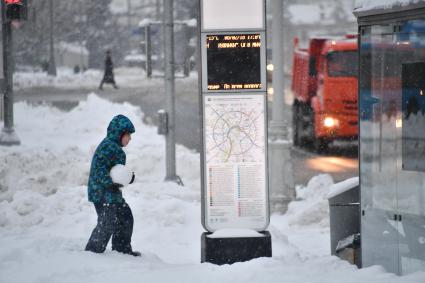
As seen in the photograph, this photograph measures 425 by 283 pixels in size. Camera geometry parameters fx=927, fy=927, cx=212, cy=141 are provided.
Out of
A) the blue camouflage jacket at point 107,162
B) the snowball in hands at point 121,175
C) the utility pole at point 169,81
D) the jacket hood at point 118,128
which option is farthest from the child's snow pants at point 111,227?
the utility pole at point 169,81

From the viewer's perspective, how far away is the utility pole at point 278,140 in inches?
534

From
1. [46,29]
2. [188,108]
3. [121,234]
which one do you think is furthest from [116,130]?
[46,29]

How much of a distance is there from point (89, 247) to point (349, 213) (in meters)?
2.57

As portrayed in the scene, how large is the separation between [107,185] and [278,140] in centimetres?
540

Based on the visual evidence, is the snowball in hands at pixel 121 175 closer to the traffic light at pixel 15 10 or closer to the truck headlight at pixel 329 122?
the traffic light at pixel 15 10

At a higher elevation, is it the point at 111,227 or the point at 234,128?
the point at 234,128

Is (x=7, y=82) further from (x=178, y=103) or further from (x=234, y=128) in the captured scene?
(x=178, y=103)

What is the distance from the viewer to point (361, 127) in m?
7.88

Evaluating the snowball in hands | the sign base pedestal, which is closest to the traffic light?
the snowball in hands

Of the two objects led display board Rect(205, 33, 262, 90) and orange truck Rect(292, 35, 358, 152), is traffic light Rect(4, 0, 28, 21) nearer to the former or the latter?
orange truck Rect(292, 35, 358, 152)

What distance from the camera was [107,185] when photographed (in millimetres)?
8867

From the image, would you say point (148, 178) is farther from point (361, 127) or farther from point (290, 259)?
point (361, 127)

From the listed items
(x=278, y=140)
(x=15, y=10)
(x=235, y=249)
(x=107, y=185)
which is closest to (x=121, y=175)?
(x=107, y=185)

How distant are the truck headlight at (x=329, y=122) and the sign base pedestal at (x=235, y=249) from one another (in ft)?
47.7
